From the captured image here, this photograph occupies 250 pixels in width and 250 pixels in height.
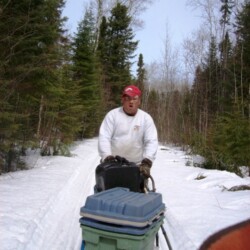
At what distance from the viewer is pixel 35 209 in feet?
20.7

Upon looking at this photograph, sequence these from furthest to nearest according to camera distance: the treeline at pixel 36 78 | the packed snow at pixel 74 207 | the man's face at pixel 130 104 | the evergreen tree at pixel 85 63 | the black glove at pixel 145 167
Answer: the evergreen tree at pixel 85 63, the treeline at pixel 36 78, the packed snow at pixel 74 207, the man's face at pixel 130 104, the black glove at pixel 145 167

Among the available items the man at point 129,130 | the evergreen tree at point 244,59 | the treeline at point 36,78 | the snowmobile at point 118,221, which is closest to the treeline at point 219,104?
the evergreen tree at point 244,59

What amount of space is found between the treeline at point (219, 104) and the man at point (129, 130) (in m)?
8.06

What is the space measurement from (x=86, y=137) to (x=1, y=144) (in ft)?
65.2

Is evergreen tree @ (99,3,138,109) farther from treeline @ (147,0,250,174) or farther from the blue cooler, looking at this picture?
the blue cooler

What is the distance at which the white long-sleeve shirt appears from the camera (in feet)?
15.3

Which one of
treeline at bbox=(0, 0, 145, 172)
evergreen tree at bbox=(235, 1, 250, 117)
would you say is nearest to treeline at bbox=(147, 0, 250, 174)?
evergreen tree at bbox=(235, 1, 250, 117)

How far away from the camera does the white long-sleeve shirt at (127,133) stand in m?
4.66

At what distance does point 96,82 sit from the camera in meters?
25.3

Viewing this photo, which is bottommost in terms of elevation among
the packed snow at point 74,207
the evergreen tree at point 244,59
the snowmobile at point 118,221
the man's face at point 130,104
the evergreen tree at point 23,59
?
the packed snow at point 74,207

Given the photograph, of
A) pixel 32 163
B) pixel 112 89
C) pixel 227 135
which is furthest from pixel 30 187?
pixel 112 89

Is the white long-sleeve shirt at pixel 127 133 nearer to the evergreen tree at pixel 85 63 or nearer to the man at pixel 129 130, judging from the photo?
the man at pixel 129 130

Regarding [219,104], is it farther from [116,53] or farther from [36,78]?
[36,78]

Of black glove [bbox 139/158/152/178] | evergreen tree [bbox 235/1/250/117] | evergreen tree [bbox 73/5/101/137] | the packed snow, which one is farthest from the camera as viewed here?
evergreen tree [bbox 73/5/101/137]
